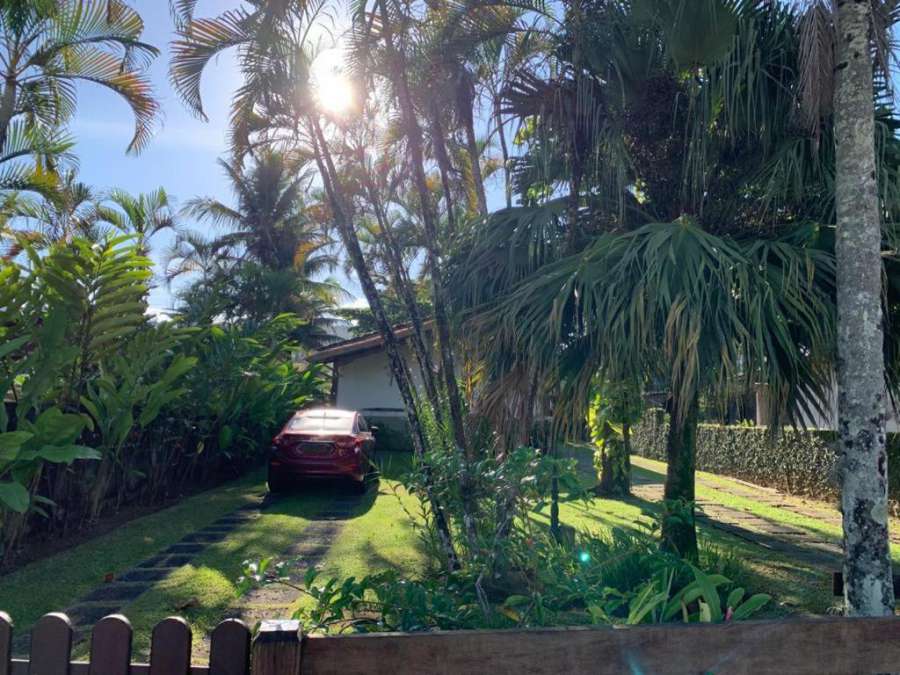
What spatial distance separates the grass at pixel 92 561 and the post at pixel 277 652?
3.75 meters

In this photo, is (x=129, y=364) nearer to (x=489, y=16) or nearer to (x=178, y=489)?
(x=178, y=489)

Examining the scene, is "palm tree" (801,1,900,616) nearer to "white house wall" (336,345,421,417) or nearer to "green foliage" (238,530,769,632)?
"green foliage" (238,530,769,632)

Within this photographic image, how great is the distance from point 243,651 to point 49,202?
35.8ft

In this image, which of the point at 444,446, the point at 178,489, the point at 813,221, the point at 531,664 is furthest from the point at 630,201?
the point at 178,489

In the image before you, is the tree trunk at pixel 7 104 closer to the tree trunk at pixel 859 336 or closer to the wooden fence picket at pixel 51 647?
the wooden fence picket at pixel 51 647

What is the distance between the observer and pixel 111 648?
1943 millimetres

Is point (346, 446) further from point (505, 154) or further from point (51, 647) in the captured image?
point (51, 647)

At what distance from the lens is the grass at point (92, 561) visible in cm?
512

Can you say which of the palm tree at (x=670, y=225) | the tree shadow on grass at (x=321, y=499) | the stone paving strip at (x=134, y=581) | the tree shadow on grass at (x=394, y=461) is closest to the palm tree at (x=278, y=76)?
the palm tree at (x=670, y=225)

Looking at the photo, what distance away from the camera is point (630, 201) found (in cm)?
677

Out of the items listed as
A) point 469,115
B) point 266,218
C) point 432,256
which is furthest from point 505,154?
point 266,218

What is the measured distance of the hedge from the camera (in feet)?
34.0

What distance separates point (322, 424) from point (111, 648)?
9.10 meters

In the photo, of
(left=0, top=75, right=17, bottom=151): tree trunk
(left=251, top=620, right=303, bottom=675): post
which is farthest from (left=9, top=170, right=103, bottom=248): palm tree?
(left=251, top=620, right=303, bottom=675): post
